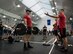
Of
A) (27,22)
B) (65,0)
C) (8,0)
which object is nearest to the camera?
(27,22)

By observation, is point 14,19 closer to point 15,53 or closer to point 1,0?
point 1,0

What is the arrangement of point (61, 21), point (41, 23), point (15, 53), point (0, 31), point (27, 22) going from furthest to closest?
point (41, 23)
point (0, 31)
point (27, 22)
point (61, 21)
point (15, 53)

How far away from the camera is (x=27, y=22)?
6.87m

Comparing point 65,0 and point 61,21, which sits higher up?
point 65,0

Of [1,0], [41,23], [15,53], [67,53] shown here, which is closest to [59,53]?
[67,53]

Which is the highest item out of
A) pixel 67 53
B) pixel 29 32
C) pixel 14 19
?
pixel 14 19

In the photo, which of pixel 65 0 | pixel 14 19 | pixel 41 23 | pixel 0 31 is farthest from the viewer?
pixel 41 23

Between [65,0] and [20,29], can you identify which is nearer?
[20,29]

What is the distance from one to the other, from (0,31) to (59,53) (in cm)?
Result: 686

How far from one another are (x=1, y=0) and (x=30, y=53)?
8.12 meters

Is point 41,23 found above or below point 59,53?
above

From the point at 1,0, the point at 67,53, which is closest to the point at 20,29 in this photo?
the point at 67,53

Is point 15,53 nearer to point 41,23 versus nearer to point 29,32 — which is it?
point 29,32

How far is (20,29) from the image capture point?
7113mm
